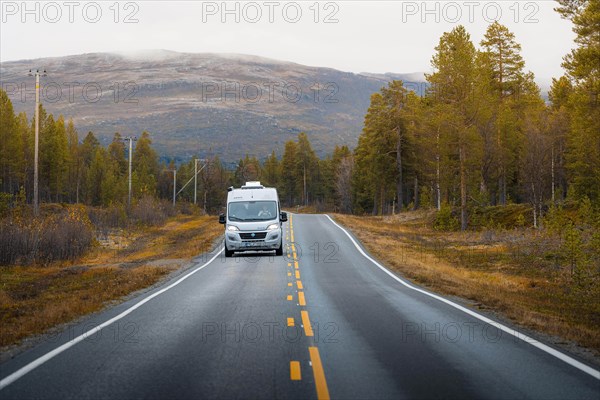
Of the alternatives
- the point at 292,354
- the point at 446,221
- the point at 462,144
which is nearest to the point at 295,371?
the point at 292,354

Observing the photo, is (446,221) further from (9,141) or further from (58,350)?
(9,141)

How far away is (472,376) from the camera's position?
23.5ft

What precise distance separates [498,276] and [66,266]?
18.7 meters

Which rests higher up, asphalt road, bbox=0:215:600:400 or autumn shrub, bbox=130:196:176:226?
autumn shrub, bbox=130:196:176:226

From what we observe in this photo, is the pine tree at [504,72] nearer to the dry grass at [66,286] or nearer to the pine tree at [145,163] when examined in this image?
the dry grass at [66,286]

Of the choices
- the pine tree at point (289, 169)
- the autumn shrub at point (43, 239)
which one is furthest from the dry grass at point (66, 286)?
the pine tree at point (289, 169)

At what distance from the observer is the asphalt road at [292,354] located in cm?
655

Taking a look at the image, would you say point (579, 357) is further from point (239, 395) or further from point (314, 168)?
point (314, 168)

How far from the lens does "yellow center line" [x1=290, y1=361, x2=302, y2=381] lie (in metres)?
7.01

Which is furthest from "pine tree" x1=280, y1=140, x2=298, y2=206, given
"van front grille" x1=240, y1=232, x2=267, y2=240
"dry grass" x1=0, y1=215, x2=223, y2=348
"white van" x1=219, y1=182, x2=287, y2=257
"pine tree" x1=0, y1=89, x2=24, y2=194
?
"van front grille" x1=240, y1=232, x2=267, y2=240

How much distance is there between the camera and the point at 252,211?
85.6ft

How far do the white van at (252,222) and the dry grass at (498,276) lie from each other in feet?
17.0

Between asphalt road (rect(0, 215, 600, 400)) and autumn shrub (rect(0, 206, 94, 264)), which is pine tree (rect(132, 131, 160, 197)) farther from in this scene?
asphalt road (rect(0, 215, 600, 400))

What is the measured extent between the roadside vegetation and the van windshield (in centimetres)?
301
